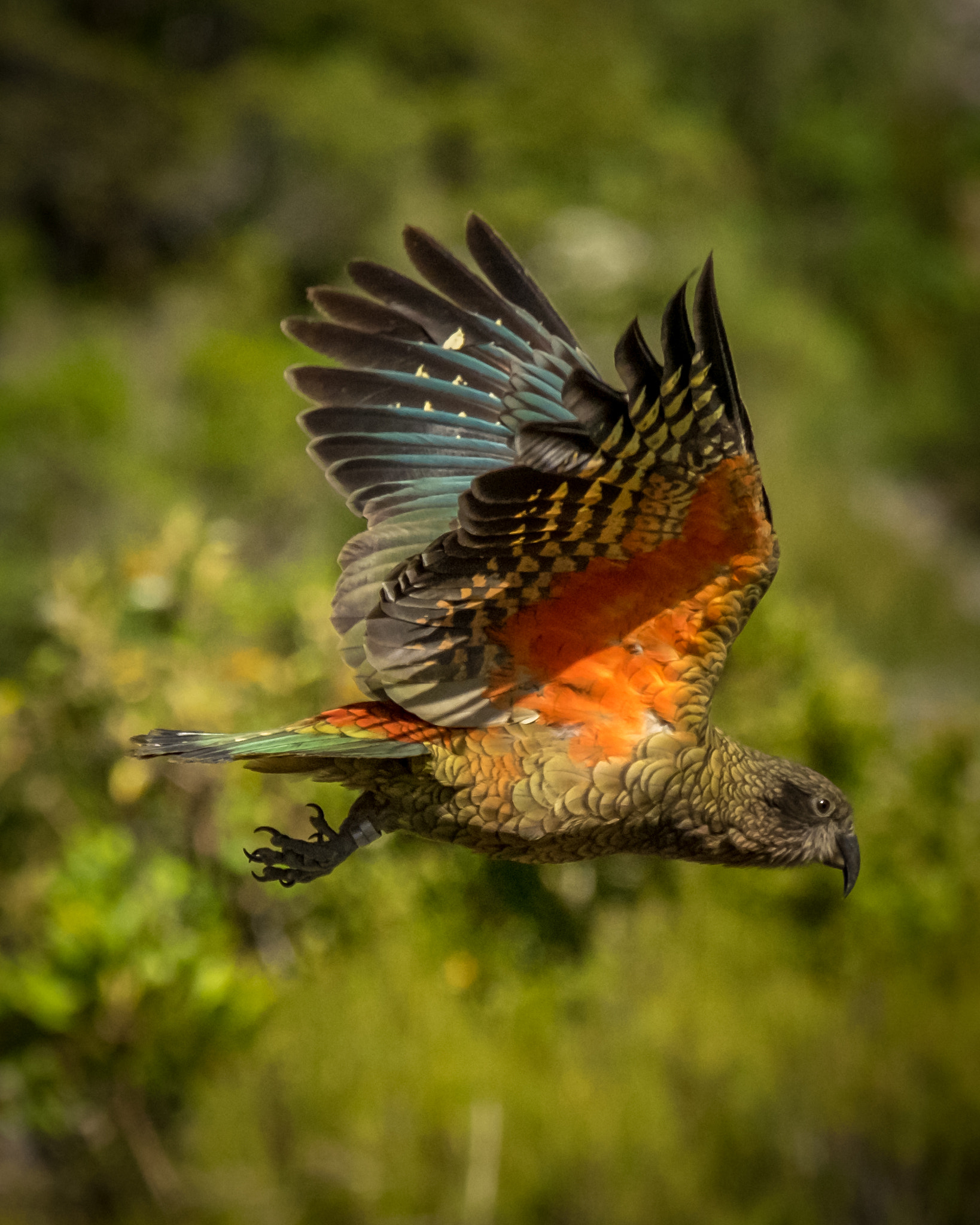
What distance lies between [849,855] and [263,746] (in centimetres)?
119

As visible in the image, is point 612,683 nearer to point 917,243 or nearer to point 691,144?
point 691,144

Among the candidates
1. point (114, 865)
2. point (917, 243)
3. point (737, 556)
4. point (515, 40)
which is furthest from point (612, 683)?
point (917, 243)

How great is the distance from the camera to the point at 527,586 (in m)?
1.83

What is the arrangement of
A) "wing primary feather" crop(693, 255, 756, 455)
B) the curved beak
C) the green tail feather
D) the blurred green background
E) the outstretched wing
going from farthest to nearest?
the blurred green background < the curved beak < the green tail feather < the outstretched wing < "wing primary feather" crop(693, 255, 756, 455)

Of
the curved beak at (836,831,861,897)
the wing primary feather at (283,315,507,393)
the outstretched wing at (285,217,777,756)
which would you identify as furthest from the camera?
the curved beak at (836,831,861,897)

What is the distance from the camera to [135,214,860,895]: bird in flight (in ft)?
5.24

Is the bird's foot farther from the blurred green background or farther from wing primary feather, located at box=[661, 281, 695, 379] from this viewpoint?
the blurred green background

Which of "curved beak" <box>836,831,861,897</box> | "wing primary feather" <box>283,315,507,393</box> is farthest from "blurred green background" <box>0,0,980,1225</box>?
"wing primary feather" <box>283,315,507,393</box>

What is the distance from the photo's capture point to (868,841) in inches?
176

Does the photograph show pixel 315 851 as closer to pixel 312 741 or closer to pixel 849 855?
pixel 312 741

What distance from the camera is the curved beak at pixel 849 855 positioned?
219 centimetres

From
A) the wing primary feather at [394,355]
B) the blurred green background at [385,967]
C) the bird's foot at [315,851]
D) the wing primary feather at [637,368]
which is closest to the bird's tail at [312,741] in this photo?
the bird's foot at [315,851]

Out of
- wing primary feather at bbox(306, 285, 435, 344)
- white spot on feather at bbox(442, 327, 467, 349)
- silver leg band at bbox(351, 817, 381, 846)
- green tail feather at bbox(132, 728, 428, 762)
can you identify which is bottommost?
silver leg band at bbox(351, 817, 381, 846)

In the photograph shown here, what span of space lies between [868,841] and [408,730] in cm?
309
